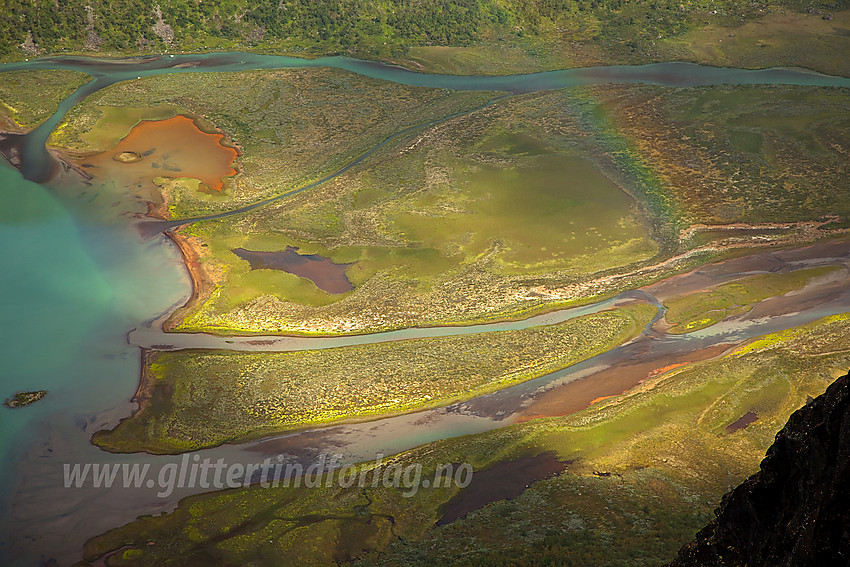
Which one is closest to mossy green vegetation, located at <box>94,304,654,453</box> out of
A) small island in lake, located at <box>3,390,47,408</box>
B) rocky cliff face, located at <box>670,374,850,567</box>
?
small island in lake, located at <box>3,390,47,408</box>

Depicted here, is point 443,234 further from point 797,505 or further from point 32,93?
point 32,93

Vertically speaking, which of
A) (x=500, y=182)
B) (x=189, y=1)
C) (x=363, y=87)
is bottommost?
(x=500, y=182)

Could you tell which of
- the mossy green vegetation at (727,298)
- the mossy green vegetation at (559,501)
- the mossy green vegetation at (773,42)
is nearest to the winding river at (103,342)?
the mossy green vegetation at (727,298)

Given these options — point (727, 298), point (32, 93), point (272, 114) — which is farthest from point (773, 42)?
point (32, 93)

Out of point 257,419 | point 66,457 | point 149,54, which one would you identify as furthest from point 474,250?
point 149,54

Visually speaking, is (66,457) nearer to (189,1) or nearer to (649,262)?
(649,262)
